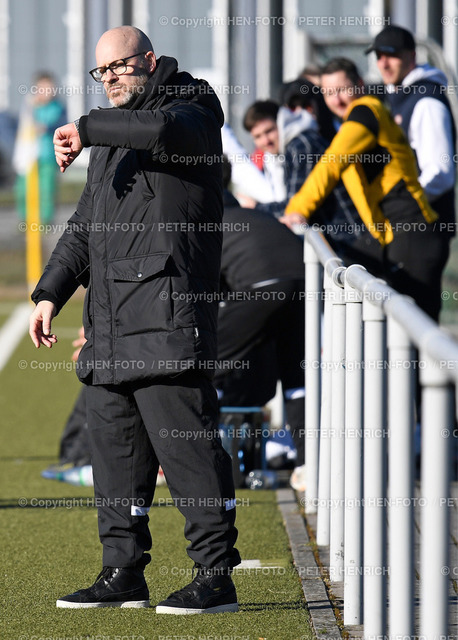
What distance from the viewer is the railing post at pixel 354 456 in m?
3.83

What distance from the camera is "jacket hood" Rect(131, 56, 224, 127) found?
13.4 ft

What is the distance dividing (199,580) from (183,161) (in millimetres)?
1362

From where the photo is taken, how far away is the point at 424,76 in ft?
22.7

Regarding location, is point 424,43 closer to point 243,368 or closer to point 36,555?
point 243,368

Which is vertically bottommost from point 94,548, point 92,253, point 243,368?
point 94,548

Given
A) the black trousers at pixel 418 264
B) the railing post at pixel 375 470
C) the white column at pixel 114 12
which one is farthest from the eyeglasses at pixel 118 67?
the white column at pixel 114 12

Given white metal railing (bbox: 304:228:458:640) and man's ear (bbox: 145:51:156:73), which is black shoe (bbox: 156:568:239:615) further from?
man's ear (bbox: 145:51:156:73)

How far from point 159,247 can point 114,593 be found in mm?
1168

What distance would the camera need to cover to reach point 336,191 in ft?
21.7

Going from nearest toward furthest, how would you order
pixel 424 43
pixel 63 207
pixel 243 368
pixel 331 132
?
pixel 243 368 < pixel 331 132 < pixel 424 43 < pixel 63 207

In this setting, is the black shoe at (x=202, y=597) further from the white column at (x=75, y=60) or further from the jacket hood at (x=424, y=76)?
the white column at (x=75, y=60)

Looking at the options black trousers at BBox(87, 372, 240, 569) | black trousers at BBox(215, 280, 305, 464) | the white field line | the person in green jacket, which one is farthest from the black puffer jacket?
the person in green jacket

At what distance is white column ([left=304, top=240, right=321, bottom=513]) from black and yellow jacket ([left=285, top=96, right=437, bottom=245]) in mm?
691

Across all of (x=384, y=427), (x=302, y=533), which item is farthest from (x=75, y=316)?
(x=384, y=427)
